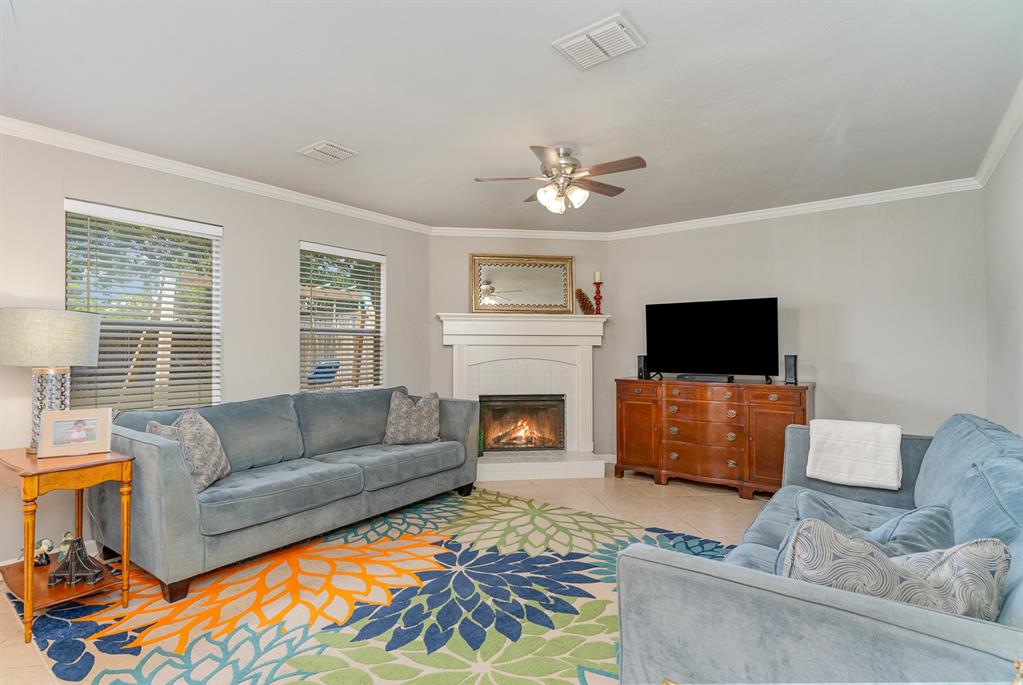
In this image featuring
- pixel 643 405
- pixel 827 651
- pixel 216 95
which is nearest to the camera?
pixel 827 651

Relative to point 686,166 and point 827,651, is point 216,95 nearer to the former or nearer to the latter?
point 686,166

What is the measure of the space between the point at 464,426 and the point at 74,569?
2593 mm

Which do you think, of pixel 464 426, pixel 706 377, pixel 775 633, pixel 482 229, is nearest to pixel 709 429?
pixel 706 377

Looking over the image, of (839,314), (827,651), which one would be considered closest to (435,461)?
(827,651)

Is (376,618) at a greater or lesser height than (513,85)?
lesser

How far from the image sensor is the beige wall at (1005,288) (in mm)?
3021

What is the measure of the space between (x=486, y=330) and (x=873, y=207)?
357cm

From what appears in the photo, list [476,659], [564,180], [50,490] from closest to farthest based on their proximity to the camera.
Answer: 1. [476,659]
2. [50,490]
3. [564,180]

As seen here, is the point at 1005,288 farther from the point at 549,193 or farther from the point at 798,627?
the point at 798,627

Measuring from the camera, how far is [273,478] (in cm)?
317

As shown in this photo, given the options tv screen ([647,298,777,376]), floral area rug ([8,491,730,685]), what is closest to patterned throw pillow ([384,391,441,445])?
floral area rug ([8,491,730,685])

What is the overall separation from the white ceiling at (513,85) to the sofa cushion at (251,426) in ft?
5.46

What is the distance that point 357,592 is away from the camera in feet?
8.90

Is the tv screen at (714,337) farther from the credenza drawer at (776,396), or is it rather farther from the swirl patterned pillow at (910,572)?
the swirl patterned pillow at (910,572)
